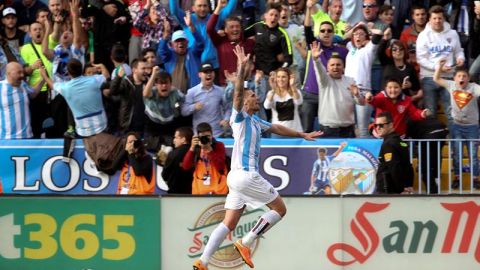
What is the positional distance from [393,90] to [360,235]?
3095 mm

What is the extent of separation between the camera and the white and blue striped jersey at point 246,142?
1411 cm

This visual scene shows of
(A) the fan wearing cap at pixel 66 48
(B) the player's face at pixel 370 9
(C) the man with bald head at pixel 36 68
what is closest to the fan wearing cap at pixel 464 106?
(B) the player's face at pixel 370 9

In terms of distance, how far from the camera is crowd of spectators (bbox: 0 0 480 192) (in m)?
17.7

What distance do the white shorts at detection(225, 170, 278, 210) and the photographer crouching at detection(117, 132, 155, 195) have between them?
3068 mm

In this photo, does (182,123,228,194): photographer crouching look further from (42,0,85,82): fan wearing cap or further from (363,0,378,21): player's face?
(363,0,378,21): player's face

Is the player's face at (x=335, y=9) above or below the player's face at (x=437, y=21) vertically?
above

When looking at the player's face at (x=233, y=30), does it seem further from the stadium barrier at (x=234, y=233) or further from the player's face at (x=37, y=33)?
the stadium barrier at (x=234, y=233)

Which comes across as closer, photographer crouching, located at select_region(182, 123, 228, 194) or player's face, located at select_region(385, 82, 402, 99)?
photographer crouching, located at select_region(182, 123, 228, 194)

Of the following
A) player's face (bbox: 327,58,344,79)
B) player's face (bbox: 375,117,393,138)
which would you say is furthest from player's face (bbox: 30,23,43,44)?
player's face (bbox: 375,117,393,138)

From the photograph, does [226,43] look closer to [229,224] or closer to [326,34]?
[326,34]

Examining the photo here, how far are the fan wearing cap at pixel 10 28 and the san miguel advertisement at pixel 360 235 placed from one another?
5.76 m

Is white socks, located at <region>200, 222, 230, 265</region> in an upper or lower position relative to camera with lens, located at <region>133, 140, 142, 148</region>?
lower

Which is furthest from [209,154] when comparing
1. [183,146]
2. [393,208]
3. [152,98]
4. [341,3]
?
[341,3]

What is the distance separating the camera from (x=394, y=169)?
16.1 meters
